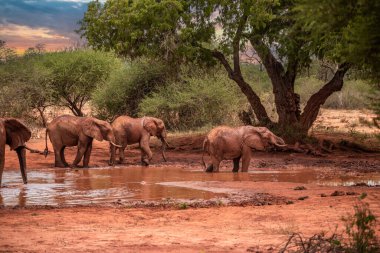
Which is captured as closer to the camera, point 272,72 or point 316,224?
point 316,224

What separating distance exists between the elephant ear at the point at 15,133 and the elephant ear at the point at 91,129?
5.49m

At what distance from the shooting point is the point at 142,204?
12414 mm

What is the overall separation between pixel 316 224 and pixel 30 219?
4.31 metres

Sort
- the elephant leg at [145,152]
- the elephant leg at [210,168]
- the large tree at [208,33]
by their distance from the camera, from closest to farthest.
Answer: the elephant leg at [210,168] → the elephant leg at [145,152] → the large tree at [208,33]

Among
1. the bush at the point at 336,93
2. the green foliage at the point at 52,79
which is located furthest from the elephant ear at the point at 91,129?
the bush at the point at 336,93

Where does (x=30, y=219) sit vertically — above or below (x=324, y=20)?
below

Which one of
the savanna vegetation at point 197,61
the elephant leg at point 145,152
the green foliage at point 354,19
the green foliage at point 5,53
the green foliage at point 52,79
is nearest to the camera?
the green foliage at point 354,19

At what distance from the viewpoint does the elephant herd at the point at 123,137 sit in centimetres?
1573

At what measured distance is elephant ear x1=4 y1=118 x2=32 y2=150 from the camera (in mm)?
15430

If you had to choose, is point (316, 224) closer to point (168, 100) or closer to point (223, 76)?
point (168, 100)

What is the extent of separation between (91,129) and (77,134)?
0.47 meters

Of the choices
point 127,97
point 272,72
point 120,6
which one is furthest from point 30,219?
point 127,97

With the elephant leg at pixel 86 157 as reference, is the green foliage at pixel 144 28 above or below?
above

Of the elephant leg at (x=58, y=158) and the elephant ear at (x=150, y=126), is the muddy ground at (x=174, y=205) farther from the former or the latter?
the elephant ear at (x=150, y=126)
